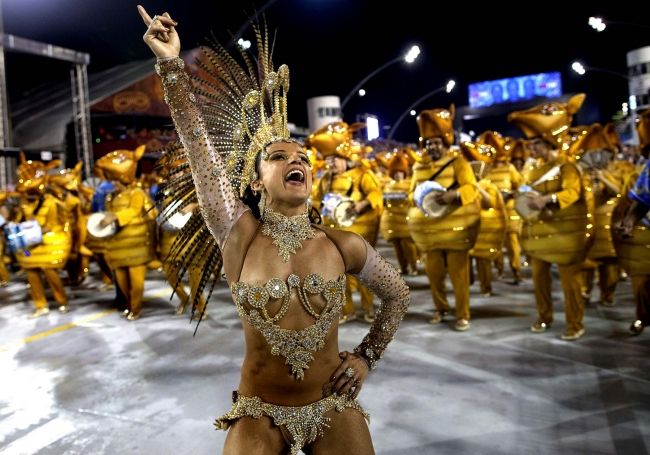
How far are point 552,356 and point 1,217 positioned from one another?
827 centimetres

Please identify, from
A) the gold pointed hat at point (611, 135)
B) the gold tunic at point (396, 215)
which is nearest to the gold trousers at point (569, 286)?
the gold pointed hat at point (611, 135)

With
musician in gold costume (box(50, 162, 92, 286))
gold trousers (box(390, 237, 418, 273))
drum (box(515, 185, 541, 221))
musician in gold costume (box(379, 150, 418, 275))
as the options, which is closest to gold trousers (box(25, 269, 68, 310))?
musician in gold costume (box(50, 162, 92, 286))

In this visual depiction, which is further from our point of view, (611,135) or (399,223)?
(399,223)

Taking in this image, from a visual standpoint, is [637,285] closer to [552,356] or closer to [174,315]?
[552,356]

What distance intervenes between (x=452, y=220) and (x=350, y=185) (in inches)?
52.9

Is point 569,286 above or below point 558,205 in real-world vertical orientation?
below

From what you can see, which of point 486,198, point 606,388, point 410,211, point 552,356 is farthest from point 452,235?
point 606,388

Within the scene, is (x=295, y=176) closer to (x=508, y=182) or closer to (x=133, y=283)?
(x=133, y=283)

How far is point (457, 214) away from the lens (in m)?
5.79

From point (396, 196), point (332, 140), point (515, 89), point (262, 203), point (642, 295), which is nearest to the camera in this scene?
point (262, 203)

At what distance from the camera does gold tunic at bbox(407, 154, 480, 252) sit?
5.71m

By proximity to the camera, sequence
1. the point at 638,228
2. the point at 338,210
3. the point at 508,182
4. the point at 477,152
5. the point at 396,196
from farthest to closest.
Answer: the point at 508,182 → the point at 396,196 → the point at 477,152 → the point at 338,210 → the point at 638,228

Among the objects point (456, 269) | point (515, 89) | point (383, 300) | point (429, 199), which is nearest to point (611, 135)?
point (456, 269)

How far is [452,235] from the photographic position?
5.79m
